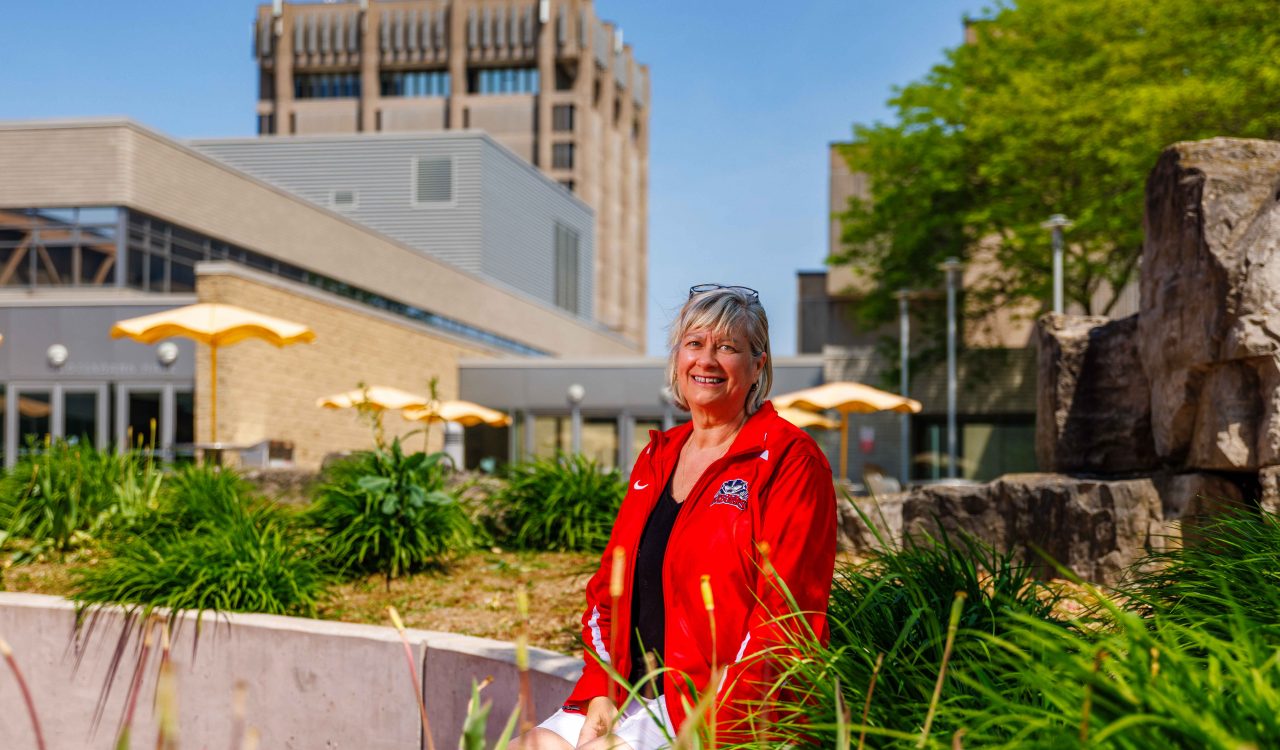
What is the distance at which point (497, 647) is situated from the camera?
514 centimetres

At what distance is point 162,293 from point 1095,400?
2632 centimetres

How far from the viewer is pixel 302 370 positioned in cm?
2770

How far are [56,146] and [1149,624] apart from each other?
30.5 meters

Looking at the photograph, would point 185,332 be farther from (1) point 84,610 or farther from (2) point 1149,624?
(2) point 1149,624

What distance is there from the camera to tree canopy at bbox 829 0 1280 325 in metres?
23.2

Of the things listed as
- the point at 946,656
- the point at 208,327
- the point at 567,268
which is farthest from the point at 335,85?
the point at 946,656

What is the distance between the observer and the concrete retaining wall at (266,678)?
521cm

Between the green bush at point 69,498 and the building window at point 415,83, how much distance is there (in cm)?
6789

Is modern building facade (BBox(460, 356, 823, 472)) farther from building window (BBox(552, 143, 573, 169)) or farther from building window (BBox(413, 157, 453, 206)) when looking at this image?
building window (BBox(552, 143, 573, 169))

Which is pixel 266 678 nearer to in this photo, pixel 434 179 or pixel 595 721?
pixel 595 721

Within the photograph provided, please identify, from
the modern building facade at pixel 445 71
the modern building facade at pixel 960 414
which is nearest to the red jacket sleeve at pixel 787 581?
the modern building facade at pixel 960 414

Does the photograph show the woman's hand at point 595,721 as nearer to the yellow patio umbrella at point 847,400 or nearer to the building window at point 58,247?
the yellow patio umbrella at point 847,400

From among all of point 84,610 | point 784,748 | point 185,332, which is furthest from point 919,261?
point 784,748

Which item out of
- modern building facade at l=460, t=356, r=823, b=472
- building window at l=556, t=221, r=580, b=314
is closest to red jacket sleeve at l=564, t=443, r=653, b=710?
modern building facade at l=460, t=356, r=823, b=472
